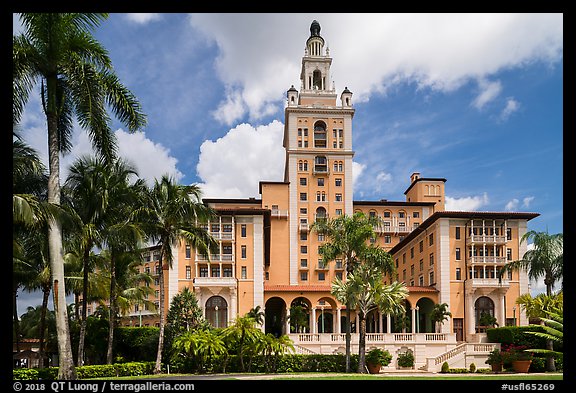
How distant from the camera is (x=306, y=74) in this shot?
107500mm

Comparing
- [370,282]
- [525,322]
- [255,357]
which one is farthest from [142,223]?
[525,322]

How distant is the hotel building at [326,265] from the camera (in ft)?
218

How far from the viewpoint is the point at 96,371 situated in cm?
3584

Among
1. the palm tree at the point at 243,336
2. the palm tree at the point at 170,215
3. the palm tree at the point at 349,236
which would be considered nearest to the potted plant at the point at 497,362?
the palm tree at the point at 349,236

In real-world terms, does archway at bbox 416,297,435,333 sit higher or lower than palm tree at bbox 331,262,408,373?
lower

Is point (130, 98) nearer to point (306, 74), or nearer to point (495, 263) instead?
point (495, 263)

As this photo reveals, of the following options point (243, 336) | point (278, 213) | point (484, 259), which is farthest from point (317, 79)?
point (243, 336)

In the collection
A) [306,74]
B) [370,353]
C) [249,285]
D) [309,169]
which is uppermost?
[306,74]

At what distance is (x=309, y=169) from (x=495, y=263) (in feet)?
130

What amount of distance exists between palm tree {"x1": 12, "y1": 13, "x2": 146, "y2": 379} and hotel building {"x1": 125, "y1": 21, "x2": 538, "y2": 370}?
26458 mm

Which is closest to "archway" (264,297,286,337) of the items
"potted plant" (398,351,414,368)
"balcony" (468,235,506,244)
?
"balcony" (468,235,506,244)

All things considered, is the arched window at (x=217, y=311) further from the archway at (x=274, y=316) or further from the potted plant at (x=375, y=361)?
the potted plant at (x=375, y=361)

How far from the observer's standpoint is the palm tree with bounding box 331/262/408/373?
148ft

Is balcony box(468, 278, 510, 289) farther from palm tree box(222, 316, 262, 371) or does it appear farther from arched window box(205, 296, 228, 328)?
palm tree box(222, 316, 262, 371)
